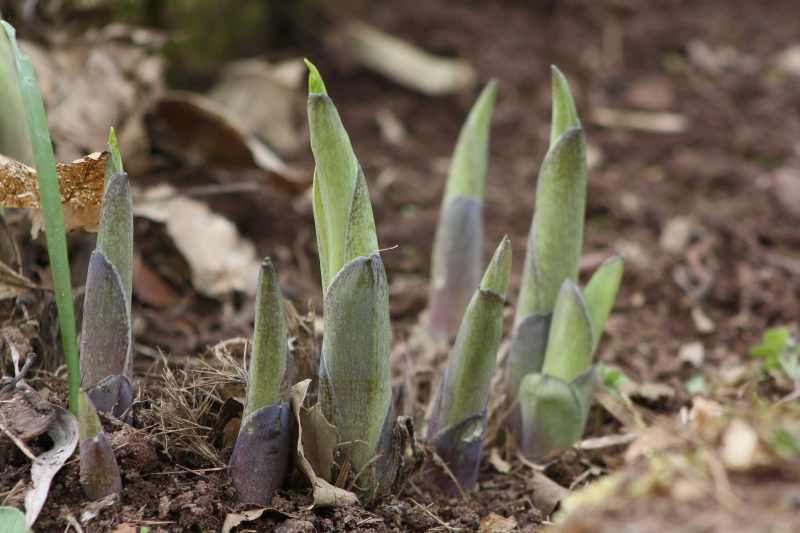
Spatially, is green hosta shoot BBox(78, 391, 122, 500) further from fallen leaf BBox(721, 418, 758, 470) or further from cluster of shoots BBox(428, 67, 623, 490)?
fallen leaf BBox(721, 418, 758, 470)

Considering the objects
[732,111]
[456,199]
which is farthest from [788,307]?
[732,111]

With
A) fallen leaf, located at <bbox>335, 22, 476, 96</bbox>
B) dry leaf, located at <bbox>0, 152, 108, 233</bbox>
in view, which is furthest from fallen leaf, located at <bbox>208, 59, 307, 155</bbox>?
dry leaf, located at <bbox>0, 152, 108, 233</bbox>

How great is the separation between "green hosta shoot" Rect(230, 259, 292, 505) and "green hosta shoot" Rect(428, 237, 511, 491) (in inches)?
12.7

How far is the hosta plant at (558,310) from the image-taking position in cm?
172

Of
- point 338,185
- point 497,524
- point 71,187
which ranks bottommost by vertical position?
point 497,524

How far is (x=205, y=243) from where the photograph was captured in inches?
98.8

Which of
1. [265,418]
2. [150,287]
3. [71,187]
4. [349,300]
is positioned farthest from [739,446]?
[150,287]

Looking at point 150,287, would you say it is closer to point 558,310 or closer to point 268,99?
point 558,310

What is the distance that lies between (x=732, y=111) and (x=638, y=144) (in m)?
0.52

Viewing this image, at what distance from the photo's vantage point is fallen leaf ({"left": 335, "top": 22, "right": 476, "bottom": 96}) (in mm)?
3910

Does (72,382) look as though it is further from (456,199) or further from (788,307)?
(788,307)

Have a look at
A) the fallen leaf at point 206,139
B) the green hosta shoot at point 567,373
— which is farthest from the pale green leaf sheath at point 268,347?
the fallen leaf at point 206,139

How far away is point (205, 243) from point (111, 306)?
42.1 inches

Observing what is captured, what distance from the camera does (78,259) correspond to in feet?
6.89
